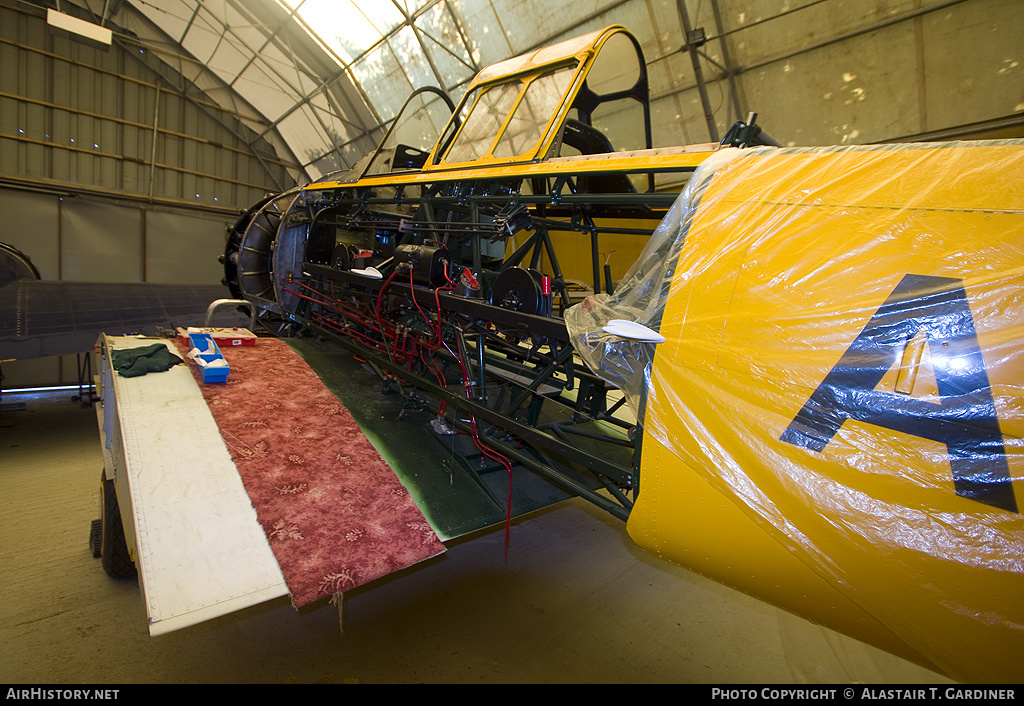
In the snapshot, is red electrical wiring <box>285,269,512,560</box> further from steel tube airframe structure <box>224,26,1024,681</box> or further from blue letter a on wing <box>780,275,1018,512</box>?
blue letter a on wing <box>780,275,1018,512</box>

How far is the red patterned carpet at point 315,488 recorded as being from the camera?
81.4 inches

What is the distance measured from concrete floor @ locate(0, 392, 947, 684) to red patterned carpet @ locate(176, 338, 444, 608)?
14.4 inches

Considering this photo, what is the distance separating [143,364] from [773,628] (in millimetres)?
3928

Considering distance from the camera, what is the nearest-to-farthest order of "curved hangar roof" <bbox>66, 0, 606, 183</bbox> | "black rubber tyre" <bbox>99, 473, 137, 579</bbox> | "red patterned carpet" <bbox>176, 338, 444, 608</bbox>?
1. "red patterned carpet" <bbox>176, 338, 444, 608</bbox>
2. "black rubber tyre" <bbox>99, 473, 137, 579</bbox>
3. "curved hangar roof" <bbox>66, 0, 606, 183</bbox>

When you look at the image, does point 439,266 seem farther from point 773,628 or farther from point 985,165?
point 773,628

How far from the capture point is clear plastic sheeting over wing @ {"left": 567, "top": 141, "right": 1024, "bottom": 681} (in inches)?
41.4

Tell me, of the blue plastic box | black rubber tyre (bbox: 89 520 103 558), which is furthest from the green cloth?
black rubber tyre (bbox: 89 520 103 558)

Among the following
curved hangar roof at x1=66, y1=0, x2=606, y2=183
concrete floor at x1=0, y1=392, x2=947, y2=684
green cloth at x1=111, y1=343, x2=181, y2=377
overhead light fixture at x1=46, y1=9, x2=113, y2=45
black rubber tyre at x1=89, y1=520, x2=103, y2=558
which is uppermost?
curved hangar roof at x1=66, y1=0, x2=606, y2=183

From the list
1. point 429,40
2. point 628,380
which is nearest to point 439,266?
point 628,380

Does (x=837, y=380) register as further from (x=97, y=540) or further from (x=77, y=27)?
Result: (x=77, y=27)

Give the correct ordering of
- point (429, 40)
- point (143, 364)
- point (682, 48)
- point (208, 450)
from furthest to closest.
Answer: point (429, 40) → point (682, 48) → point (143, 364) → point (208, 450)

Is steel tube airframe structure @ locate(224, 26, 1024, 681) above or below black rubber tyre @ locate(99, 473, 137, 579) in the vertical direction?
above

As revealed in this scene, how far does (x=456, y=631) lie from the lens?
2545mm
